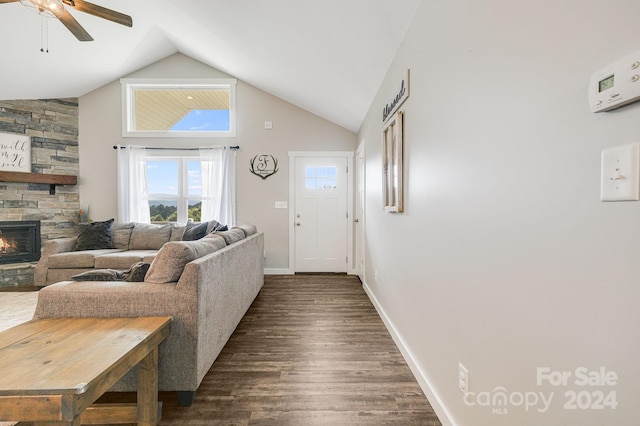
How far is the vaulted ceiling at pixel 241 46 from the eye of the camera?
7.54 feet

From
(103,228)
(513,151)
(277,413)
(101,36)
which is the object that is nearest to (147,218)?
A: (103,228)

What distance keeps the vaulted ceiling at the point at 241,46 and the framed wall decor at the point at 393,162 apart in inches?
22.9

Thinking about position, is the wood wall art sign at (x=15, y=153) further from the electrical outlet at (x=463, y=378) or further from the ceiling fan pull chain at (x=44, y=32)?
the electrical outlet at (x=463, y=378)

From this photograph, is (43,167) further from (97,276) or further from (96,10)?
(97,276)

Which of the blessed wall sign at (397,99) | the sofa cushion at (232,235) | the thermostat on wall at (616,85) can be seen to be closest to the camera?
the thermostat on wall at (616,85)

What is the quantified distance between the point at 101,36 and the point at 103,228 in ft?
8.52

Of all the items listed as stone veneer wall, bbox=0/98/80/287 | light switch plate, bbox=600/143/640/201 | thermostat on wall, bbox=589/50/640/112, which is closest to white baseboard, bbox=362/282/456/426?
light switch plate, bbox=600/143/640/201

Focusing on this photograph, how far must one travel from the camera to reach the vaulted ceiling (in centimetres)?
230

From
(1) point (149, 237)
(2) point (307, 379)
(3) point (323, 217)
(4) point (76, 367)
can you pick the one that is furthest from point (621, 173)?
(1) point (149, 237)

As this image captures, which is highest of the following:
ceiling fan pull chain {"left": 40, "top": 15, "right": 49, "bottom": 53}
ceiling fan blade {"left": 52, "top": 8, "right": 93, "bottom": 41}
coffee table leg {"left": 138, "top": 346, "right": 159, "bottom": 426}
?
ceiling fan pull chain {"left": 40, "top": 15, "right": 49, "bottom": 53}

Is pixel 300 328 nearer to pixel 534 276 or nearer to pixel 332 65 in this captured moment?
pixel 534 276

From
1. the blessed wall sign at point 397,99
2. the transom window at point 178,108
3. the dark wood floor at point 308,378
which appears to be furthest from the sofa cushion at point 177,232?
the blessed wall sign at point 397,99

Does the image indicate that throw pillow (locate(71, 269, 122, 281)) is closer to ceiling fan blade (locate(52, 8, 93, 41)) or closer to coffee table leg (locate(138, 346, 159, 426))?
coffee table leg (locate(138, 346, 159, 426))

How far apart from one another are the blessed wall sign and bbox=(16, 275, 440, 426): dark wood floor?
1.92 m
